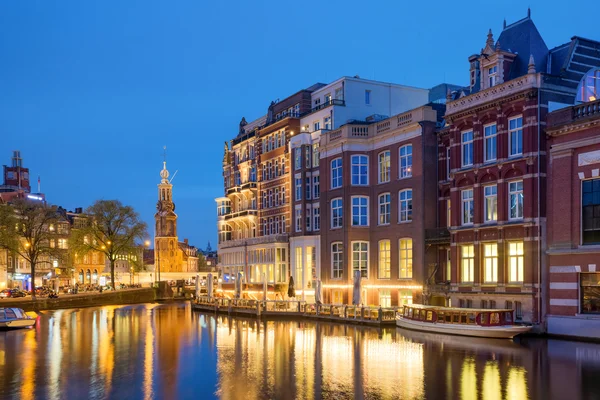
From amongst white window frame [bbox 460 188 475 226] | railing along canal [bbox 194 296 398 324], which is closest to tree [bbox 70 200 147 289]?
railing along canal [bbox 194 296 398 324]

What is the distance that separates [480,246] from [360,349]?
15250mm

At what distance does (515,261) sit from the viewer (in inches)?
1844

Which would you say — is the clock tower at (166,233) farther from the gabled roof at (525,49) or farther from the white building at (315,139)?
the gabled roof at (525,49)

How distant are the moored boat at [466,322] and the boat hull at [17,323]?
30.7m

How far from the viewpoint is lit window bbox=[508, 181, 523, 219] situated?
46812 mm

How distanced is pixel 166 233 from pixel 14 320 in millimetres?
129272

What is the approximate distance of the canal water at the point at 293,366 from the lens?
86.3 ft

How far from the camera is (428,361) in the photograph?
33188 millimetres

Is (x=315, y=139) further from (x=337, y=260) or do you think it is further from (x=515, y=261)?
(x=515, y=261)

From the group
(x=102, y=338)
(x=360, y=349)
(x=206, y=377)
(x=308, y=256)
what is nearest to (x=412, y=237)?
(x=308, y=256)

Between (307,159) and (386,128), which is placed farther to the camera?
(307,159)

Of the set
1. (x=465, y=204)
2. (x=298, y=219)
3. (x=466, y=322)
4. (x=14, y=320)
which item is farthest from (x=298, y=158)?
(x=466, y=322)

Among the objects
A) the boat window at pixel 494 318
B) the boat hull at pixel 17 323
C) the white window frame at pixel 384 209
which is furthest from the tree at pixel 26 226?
→ the boat window at pixel 494 318

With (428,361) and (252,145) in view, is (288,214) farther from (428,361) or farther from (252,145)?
(428,361)
